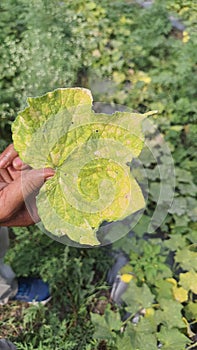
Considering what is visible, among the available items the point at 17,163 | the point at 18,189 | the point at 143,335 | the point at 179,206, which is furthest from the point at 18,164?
the point at 179,206

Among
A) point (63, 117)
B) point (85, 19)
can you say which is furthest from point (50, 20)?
point (63, 117)

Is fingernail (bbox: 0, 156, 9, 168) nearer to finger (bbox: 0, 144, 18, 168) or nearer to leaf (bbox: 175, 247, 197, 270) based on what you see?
finger (bbox: 0, 144, 18, 168)

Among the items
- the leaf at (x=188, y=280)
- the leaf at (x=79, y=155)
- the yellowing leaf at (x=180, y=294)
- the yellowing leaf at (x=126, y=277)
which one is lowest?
the yellowing leaf at (x=126, y=277)

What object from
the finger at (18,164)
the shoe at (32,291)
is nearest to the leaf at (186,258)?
the shoe at (32,291)

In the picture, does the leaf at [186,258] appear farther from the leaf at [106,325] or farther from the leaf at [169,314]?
the leaf at [106,325]

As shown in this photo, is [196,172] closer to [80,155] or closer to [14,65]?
[14,65]

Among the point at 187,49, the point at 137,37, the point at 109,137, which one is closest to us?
the point at 109,137

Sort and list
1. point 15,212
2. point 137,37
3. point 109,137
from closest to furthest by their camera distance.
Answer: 1. point 109,137
2. point 15,212
3. point 137,37
